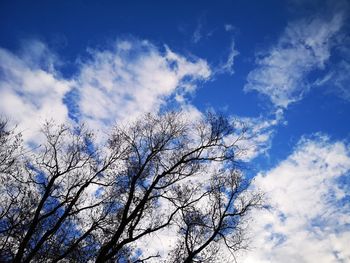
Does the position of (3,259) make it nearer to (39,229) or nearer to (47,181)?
(39,229)

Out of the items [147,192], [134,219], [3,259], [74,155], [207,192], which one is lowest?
[3,259]

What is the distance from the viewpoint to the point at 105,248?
12789mm

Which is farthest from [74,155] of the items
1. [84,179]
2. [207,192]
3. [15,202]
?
[207,192]

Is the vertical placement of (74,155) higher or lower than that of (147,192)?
higher

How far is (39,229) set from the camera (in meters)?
15.3

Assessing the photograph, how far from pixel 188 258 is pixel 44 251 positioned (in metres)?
7.22

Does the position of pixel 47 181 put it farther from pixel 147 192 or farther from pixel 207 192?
pixel 207 192

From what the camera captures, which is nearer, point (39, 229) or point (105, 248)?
point (105, 248)

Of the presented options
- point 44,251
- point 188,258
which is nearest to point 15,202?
point 44,251

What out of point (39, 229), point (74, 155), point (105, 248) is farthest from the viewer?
point (74, 155)

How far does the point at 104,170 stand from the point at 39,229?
444 cm

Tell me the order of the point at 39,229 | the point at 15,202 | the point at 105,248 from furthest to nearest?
the point at 39,229, the point at 15,202, the point at 105,248

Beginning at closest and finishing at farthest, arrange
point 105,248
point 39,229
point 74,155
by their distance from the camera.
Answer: point 105,248
point 39,229
point 74,155

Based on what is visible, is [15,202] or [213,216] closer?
[15,202]
